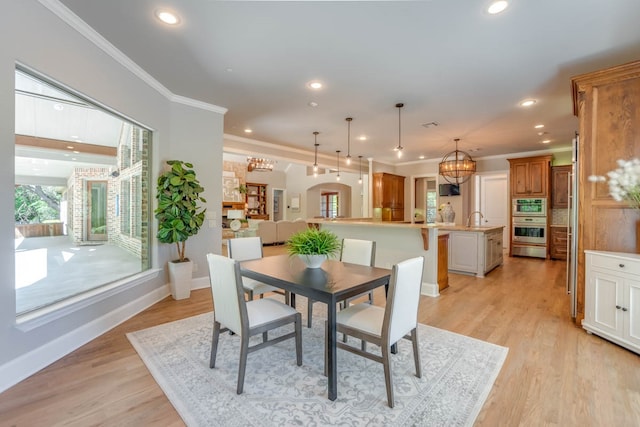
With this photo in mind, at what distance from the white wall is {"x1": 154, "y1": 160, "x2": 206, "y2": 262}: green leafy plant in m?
0.29

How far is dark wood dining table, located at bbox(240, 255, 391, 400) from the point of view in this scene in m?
1.90

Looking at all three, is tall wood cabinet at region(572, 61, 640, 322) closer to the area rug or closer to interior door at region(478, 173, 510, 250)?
the area rug

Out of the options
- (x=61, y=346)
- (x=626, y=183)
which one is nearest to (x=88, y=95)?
(x=61, y=346)

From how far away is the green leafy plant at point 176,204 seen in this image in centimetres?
364

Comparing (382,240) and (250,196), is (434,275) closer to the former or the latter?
(382,240)

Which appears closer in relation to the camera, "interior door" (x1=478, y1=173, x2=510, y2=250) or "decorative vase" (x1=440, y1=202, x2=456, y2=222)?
"decorative vase" (x1=440, y1=202, x2=456, y2=222)

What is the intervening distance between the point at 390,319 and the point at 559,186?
750 centimetres

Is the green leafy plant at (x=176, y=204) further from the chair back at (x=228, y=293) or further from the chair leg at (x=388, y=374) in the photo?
the chair leg at (x=388, y=374)

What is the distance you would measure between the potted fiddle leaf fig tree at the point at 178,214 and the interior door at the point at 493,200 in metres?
7.66

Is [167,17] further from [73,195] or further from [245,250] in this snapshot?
[245,250]

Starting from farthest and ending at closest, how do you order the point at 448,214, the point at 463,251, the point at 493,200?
the point at 493,200
the point at 448,214
the point at 463,251

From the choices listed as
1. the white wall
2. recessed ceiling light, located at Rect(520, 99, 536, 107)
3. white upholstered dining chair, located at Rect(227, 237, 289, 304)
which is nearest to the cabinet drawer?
recessed ceiling light, located at Rect(520, 99, 536, 107)

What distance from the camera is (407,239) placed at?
4.46 metres

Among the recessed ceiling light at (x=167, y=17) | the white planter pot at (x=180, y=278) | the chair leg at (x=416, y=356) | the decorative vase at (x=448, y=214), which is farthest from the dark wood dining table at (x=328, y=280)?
the decorative vase at (x=448, y=214)
